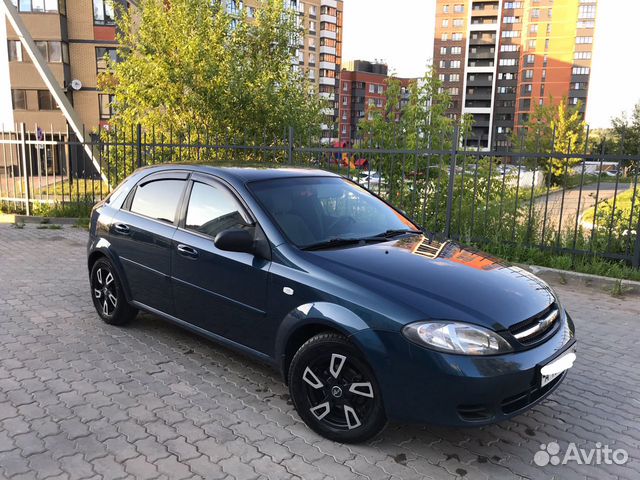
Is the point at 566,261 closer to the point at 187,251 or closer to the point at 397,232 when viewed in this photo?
the point at 397,232

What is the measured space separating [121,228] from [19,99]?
112ft

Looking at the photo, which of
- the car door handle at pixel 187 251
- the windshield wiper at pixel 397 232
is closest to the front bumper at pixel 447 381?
the windshield wiper at pixel 397 232

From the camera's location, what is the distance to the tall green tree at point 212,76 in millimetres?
11336

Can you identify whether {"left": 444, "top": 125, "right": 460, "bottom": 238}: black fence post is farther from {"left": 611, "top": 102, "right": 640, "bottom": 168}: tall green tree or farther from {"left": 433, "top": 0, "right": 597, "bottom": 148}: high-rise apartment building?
{"left": 433, "top": 0, "right": 597, "bottom": 148}: high-rise apartment building

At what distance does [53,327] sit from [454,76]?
110170 millimetres

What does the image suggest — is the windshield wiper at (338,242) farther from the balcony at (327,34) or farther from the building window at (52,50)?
the balcony at (327,34)

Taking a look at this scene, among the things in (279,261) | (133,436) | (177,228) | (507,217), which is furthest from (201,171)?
(507,217)

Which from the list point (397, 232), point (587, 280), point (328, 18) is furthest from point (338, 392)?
point (328, 18)

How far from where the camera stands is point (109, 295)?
4.99 meters

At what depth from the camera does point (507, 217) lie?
8125 mm

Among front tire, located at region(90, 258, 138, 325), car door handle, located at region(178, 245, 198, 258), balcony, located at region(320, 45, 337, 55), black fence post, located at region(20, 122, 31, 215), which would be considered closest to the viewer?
car door handle, located at region(178, 245, 198, 258)

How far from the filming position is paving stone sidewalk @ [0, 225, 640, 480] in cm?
288

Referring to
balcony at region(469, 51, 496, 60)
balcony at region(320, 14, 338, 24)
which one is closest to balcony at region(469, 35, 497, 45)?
balcony at region(469, 51, 496, 60)

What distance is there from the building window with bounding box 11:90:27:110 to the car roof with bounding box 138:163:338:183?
3419cm
